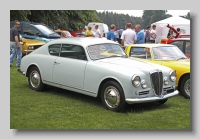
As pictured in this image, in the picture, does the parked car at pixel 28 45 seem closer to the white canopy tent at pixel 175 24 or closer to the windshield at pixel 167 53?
the windshield at pixel 167 53

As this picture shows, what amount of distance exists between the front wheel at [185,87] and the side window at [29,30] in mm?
8661

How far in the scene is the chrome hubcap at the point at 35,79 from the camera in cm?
795

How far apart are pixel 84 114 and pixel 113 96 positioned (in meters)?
0.68

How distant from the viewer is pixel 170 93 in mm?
6703

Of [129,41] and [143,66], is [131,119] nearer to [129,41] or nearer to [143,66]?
[143,66]

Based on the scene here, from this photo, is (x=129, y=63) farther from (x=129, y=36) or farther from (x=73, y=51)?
(x=129, y=36)

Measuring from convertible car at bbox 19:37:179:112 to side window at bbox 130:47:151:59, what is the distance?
1.08m

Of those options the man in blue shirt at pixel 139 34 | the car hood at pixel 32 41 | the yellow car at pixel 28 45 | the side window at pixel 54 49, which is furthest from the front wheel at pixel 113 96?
the car hood at pixel 32 41

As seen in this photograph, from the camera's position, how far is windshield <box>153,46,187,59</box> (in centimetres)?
824

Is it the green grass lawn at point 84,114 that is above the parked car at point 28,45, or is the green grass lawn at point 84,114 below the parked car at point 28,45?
below

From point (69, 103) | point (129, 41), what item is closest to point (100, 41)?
point (69, 103)

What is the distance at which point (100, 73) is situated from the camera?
644cm

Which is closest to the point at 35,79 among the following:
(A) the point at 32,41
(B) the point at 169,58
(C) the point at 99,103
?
(C) the point at 99,103

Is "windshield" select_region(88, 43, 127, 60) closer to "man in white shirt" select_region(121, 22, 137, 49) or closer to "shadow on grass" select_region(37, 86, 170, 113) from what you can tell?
"shadow on grass" select_region(37, 86, 170, 113)
